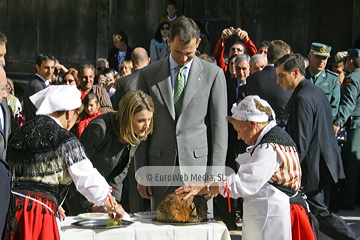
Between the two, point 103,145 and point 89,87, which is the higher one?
point 89,87

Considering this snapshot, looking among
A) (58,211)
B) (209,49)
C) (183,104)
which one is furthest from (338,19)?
(58,211)

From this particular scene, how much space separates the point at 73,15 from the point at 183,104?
832 cm

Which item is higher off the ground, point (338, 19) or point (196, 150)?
point (338, 19)

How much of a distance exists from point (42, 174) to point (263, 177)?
1.31 meters

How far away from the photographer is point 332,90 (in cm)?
677

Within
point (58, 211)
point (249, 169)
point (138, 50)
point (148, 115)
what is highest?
point (138, 50)

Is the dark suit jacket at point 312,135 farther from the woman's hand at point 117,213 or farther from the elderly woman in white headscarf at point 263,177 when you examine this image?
the woman's hand at point 117,213

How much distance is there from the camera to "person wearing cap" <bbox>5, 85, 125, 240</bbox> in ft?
10.7

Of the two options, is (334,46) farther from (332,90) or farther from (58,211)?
(58,211)

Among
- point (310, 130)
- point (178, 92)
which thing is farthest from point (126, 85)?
point (310, 130)

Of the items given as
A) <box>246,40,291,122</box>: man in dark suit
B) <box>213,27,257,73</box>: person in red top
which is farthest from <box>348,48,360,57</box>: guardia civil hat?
<box>246,40,291,122</box>: man in dark suit

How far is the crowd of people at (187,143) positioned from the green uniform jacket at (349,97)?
0.02m

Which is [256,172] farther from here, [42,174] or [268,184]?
[42,174]

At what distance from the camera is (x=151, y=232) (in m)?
3.58
